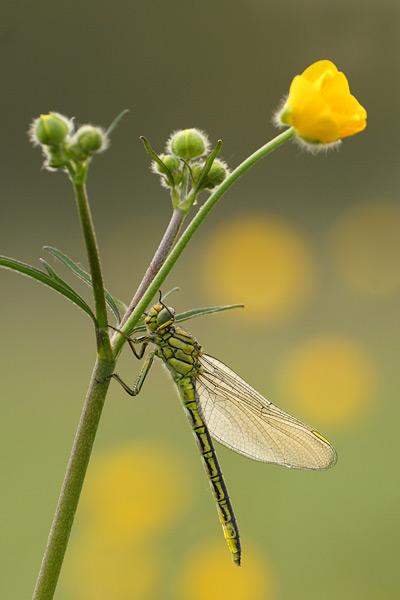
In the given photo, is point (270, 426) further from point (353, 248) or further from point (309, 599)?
point (353, 248)

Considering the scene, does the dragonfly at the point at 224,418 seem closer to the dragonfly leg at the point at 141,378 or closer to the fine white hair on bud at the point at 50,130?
the dragonfly leg at the point at 141,378

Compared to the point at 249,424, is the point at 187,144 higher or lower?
higher

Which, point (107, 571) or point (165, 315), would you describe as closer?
point (165, 315)

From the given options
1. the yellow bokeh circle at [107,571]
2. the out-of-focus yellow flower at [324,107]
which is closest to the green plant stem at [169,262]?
the out-of-focus yellow flower at [324,107]

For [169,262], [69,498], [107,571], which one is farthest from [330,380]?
[69,498]

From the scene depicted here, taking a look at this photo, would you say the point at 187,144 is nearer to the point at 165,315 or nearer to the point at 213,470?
the point at 165,315

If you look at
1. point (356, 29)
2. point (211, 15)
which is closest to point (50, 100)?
point (211, 15)
